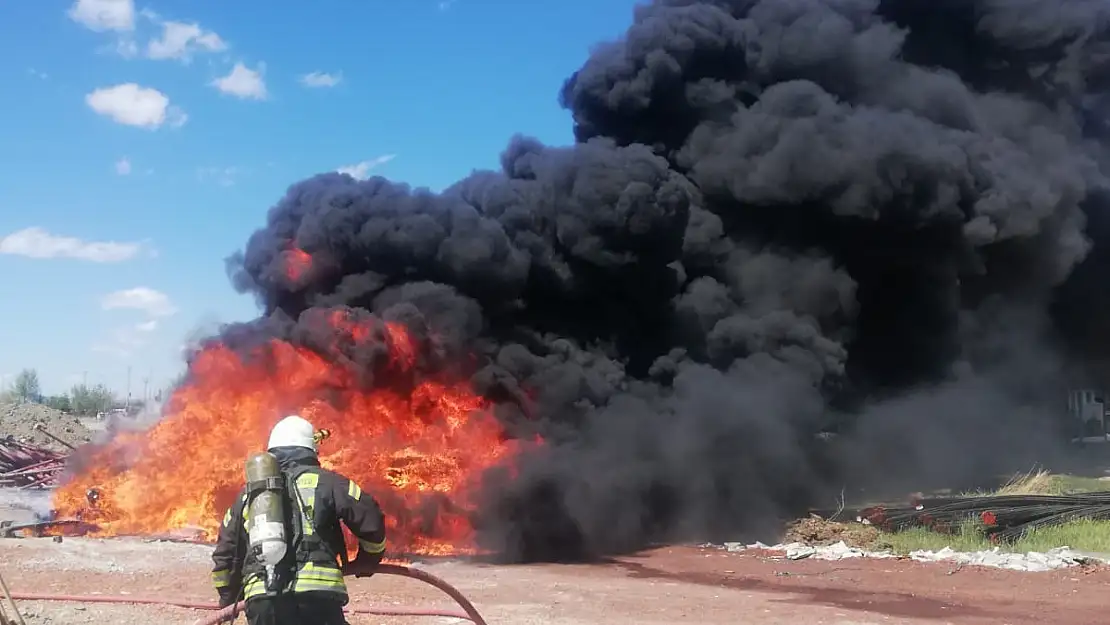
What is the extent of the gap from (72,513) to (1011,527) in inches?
643

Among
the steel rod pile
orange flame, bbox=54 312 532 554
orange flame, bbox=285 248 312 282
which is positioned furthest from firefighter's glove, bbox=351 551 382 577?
the steel rod pile

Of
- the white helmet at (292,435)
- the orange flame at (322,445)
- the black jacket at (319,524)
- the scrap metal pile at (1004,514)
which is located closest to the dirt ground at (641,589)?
the orange flame at (322,445)

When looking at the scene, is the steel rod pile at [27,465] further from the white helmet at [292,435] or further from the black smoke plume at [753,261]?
the white helmet at [292,435]

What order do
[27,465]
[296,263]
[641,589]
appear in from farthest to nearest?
[27,465] → [296,263] → [641,589]

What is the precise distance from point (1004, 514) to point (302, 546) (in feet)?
49.2

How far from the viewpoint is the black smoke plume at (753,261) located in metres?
17.8

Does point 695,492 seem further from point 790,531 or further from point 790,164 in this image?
point 790,164

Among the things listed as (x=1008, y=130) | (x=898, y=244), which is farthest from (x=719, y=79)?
(x=1008, y=130)

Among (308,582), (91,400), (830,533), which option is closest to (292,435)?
(308,582)

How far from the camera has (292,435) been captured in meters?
5.60

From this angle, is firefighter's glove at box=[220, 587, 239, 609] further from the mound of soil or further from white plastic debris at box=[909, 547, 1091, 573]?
the mound of soil

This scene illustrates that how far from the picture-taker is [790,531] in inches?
730

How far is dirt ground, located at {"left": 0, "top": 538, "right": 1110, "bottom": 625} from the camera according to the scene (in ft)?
36.3

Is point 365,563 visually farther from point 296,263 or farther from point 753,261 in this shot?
point 753,261
